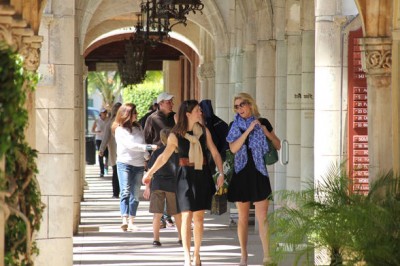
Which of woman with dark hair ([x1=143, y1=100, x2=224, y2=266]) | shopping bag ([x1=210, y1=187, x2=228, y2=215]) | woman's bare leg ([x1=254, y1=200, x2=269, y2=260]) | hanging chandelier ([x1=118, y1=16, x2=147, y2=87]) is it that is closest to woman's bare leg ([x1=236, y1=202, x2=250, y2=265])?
woman's bare leg ([x1=254, y1=200, x2=269, y2=260])

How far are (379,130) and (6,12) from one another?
17.8 ft

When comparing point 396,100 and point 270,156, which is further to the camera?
point 270,156

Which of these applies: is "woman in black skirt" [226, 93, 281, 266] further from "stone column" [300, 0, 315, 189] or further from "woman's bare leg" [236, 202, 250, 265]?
Result: "stone column" [300, 0, 315, 189]

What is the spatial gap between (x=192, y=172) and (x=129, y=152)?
4.55 m

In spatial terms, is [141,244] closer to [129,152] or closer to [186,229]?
[129,152]

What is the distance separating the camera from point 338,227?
27.8 feet

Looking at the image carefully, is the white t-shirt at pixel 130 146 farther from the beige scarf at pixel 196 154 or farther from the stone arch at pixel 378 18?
the stone arch at pixel 378 18

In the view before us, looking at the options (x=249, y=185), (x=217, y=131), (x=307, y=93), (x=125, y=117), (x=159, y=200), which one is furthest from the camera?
(x=125, y=117)

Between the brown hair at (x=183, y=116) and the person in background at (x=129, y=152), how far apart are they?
4.04 metres

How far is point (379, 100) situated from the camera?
11258 mm

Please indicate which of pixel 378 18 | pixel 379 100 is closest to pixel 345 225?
pixel 379 100

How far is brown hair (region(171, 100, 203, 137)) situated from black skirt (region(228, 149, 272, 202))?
653 millimetres

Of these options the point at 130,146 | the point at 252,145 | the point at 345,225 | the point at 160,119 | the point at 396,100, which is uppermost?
the point at 396,100

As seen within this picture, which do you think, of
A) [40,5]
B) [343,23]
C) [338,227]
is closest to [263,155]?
[343,23]
